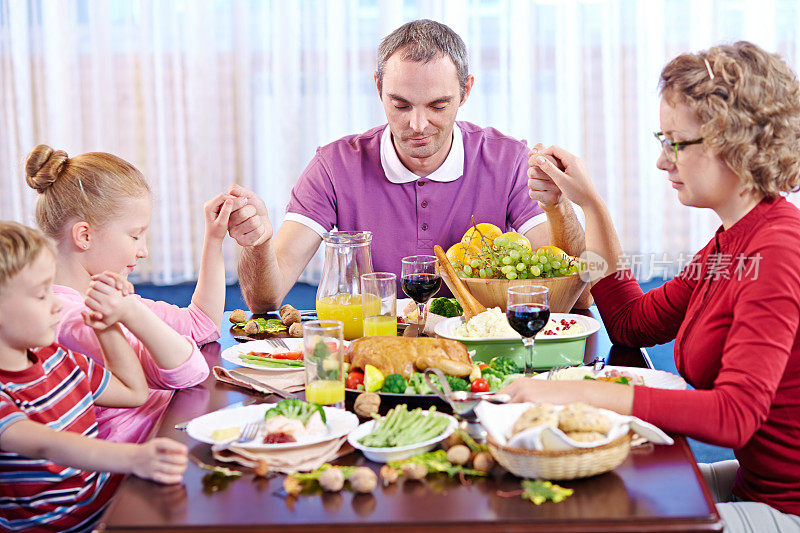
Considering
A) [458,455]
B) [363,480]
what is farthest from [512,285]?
[363,480]

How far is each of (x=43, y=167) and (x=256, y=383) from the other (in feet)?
2.41

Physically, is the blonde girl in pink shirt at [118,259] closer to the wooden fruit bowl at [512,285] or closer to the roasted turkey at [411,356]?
the roasted turkey at [411,356]

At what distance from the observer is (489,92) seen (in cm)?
543

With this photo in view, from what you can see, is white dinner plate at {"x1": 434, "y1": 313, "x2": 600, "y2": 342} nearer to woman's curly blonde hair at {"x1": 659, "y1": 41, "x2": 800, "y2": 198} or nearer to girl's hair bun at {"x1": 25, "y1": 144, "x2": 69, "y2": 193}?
woman's curly blonde hair at {"x1": 659, "y1": 41, "x2": 800, "y2": 198}

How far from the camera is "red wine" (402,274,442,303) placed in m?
1.96

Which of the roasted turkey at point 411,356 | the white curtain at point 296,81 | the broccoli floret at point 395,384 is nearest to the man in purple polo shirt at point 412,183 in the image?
the roasted turkey at point 411,356

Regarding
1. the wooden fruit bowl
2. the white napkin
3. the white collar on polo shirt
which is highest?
the white collar on polo shirt

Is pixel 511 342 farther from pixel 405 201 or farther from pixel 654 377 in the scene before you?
pixel 405 201

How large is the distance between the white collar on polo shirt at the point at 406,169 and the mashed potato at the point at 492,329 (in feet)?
3.64

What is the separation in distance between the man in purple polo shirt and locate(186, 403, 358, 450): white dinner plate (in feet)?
4.00

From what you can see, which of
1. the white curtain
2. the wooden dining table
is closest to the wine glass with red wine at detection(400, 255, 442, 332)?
the wooden dining table

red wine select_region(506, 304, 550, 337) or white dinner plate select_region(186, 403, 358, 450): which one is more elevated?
red wine select_region(506, 304, 550, 337)

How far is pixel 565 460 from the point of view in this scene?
45.1 inches

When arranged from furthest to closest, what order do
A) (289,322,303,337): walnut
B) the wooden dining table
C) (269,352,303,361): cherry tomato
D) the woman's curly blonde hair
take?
(289,322,303,337): walnut → (269,352,303,361): cherry tomato → the woman's curly blonde hair → the wooden dining table
